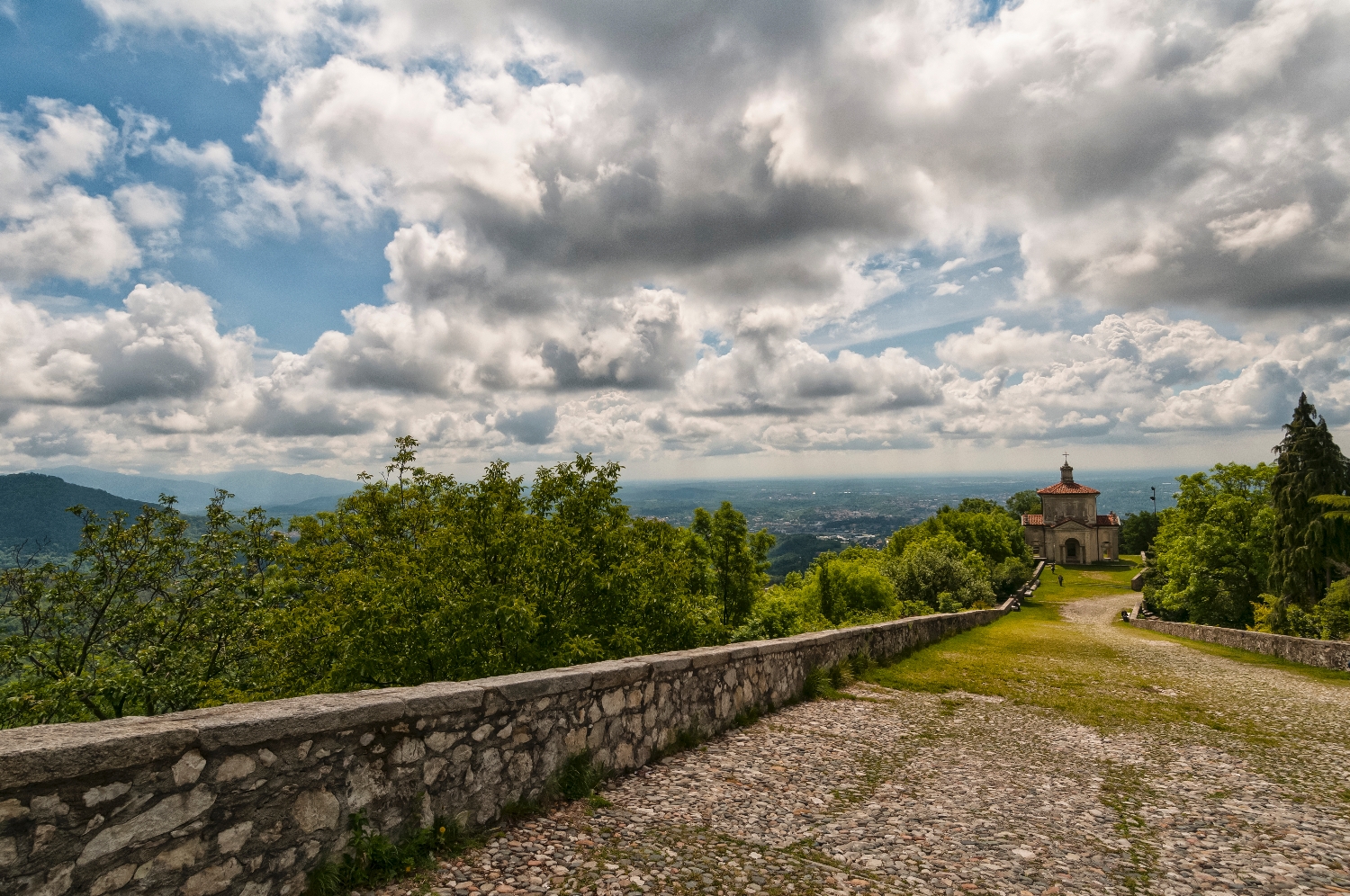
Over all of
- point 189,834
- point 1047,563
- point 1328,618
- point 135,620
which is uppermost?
point 189,834

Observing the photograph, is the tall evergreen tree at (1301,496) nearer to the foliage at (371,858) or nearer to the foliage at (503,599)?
the foliage at (503,599)

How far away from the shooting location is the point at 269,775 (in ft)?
11.1

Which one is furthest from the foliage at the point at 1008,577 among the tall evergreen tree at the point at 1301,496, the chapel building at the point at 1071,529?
the chapel building at the point at 1071,529

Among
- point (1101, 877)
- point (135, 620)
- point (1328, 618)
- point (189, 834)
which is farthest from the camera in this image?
point (1328, 618)

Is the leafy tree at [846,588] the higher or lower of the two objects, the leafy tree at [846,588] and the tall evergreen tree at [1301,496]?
the lower

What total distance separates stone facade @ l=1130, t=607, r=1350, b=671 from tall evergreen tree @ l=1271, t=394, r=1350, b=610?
469 centimetres

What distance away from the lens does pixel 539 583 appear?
8734mm

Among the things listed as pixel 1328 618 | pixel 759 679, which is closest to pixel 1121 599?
pixel 1328 618

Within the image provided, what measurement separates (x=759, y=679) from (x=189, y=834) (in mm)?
6293

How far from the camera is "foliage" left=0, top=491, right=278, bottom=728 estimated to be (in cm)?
1017

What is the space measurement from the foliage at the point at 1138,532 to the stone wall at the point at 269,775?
113 meters

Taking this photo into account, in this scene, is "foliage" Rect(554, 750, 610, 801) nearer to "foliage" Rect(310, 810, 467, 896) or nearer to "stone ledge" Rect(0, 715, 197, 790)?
"foliage" Rect(310, 810, 467, 896)

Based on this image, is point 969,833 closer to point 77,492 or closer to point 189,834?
point 189,834

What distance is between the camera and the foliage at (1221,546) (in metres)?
34.0
